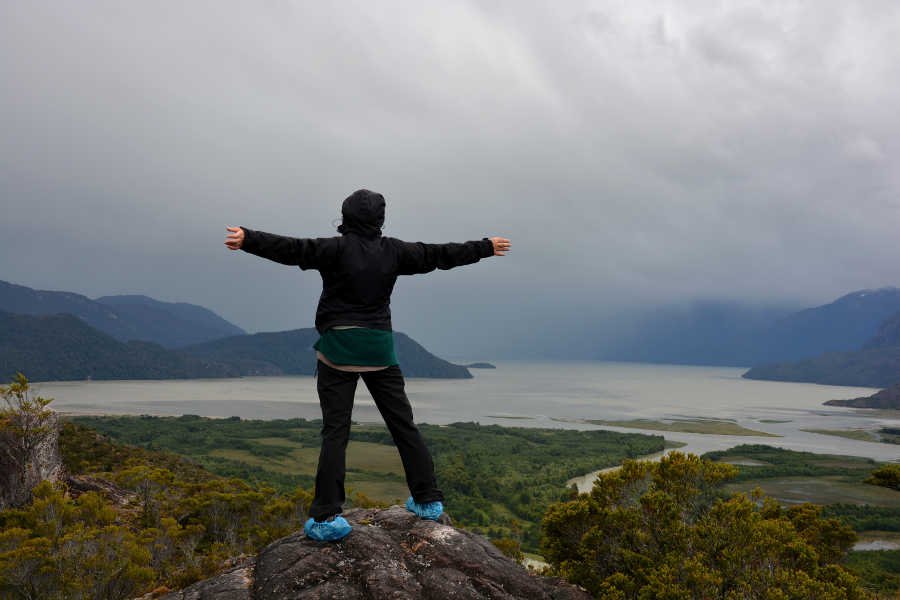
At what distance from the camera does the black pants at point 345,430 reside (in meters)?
5.65

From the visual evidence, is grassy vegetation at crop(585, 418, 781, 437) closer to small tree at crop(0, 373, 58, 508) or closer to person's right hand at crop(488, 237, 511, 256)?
small tree at crop(0, 373, 58, 508)

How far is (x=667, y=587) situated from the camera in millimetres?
7777

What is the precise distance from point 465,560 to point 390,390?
6.35 feet

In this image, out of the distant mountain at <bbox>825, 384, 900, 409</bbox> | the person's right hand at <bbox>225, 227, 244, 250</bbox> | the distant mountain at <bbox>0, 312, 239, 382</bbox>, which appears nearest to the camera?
the person's right hand at <bbox>225, 227, 244, 250</bbox>

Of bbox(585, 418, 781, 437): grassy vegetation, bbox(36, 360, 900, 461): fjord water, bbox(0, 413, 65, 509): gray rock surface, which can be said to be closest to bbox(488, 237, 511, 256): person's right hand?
bbox(0, 413, 65, 509): gray rock surface

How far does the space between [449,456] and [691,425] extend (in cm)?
5754

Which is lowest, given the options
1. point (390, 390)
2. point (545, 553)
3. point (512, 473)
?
point (512, 473)

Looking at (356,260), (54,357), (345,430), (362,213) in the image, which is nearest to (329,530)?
(345,430)

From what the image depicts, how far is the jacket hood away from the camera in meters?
5.98

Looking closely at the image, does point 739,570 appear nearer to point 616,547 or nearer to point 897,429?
point 616,547

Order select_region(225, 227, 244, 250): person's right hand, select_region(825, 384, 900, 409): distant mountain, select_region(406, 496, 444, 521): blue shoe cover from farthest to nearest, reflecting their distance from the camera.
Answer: select_region(825, 384, 900, 409): distant mountain
select_region(406, 496, 444, 521): blue shoe cover
select_region(225, 227, 244, 250): person's right hand

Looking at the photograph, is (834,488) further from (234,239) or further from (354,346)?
(234,239)

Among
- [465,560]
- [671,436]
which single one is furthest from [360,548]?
[671,436]

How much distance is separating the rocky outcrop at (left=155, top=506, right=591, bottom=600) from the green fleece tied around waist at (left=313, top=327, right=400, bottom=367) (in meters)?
1.87
